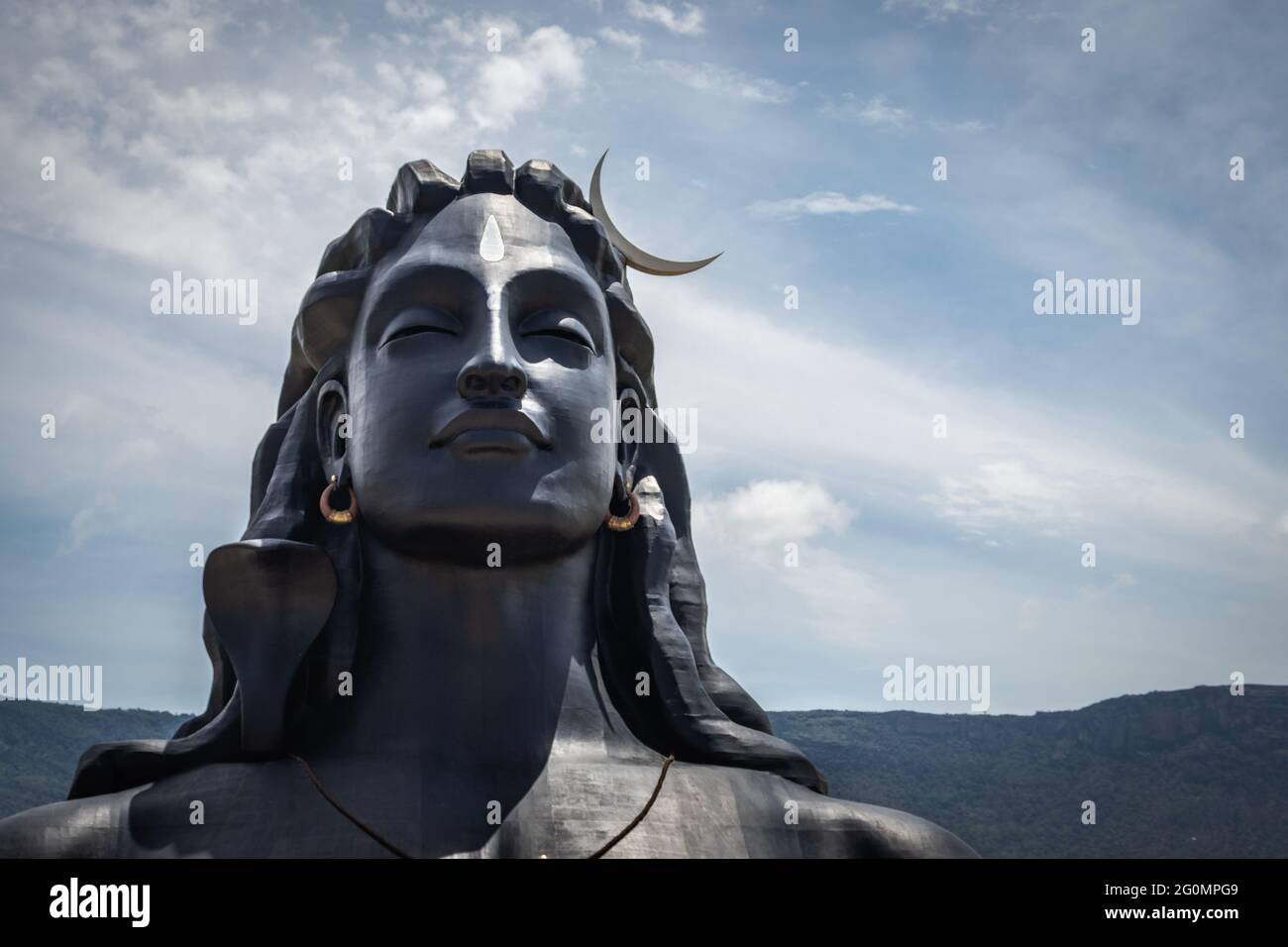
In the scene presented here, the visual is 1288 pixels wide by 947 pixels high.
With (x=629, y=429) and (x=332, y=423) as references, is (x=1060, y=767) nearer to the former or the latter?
(x=629, y=429)

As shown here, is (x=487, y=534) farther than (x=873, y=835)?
No

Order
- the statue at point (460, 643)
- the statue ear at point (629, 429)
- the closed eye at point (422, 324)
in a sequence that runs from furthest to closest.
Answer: the statue ear at point (629, 429), the closed eye at point (422, 324), the statue at point (460, 643)

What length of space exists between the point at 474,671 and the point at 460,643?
20cm

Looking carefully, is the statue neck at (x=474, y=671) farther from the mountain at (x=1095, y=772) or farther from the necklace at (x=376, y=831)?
the mountain at (x=1095, y=772)

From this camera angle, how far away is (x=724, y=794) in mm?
9195

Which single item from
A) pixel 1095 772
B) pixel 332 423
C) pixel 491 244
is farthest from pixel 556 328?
pixel 1095 772

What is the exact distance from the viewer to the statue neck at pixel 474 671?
8977mm

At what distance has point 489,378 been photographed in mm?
9219

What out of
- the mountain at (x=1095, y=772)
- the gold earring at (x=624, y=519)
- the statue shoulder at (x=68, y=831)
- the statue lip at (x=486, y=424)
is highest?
the statue lip at (x=486, y=424)

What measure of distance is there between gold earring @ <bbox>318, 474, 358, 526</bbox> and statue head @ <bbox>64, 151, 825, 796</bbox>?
0.07 meters

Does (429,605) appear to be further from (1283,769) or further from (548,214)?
(1283,769)

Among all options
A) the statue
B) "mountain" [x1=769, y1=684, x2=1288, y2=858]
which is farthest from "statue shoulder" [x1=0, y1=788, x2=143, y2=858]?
"mountain" [x1=769, y1=684, x2=1288, y2=858]

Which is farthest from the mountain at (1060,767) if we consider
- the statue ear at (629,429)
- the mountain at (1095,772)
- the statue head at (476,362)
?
the statue head at (476,362)
